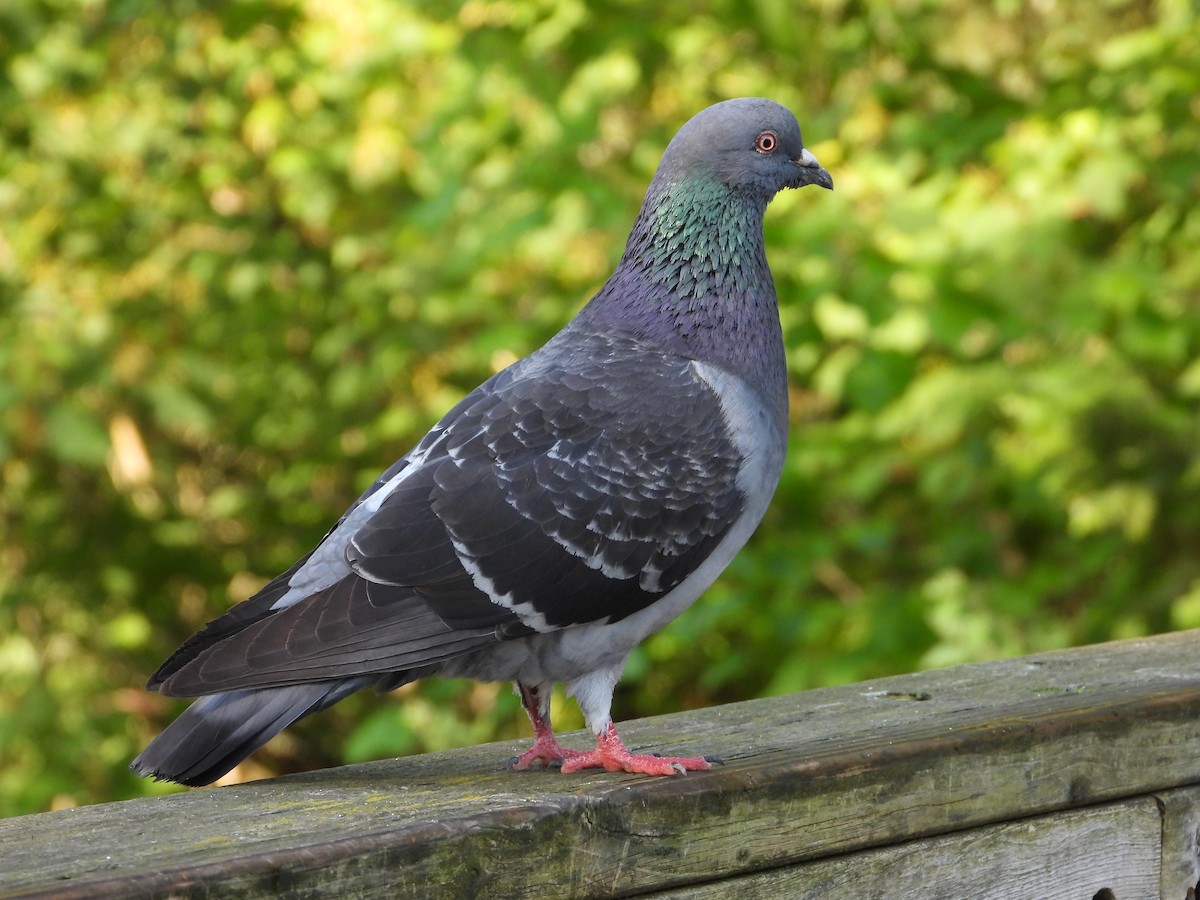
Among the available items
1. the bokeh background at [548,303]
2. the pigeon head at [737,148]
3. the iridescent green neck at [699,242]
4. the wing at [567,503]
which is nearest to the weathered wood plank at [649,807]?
the wing at [567,503]

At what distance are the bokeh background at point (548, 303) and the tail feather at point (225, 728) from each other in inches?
98.5

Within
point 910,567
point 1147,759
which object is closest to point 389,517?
point 1147,759

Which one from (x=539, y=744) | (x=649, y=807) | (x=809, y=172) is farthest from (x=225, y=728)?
(x=809, y=172)

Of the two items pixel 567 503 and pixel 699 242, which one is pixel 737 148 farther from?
pixel 567 503

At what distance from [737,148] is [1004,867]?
4.76 ft

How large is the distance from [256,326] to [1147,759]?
17.1 ft

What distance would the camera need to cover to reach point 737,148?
2.80 m

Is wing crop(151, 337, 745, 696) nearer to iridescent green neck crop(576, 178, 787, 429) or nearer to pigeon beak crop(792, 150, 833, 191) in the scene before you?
iridescent green neck crop(576, 178, 787, 429)

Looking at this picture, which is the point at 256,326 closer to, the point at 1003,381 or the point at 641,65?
the point at 641,65

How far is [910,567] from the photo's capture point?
19.4 feet

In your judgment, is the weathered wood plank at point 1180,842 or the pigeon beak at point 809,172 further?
the pigeon beak at point 809,172

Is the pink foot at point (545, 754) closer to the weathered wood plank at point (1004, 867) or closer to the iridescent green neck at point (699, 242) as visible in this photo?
the weathered wood plank at point (1004, 867)

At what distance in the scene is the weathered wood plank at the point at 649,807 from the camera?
1622mm

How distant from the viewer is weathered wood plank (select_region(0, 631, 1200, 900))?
5.32ft
